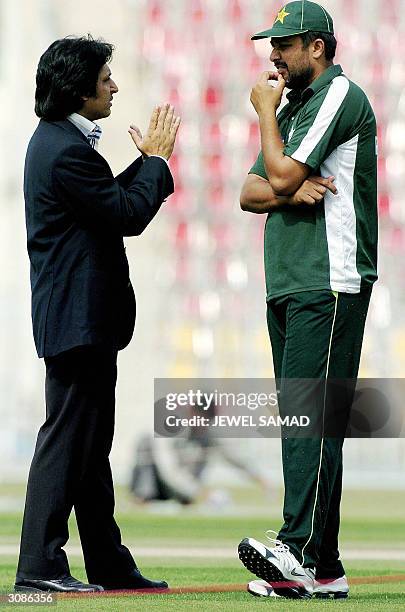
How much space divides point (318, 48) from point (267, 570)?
69.7 inches

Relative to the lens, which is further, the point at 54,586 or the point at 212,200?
the point at 212,200

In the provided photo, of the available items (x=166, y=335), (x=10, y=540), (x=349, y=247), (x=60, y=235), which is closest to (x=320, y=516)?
(x=349, y=247)

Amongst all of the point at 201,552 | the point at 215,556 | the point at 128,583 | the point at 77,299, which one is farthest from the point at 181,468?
the point at 77,299

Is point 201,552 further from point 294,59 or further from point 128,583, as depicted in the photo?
point 294,59

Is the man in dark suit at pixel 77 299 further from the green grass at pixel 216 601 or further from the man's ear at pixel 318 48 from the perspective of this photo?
the man's ear at pixel 318 48

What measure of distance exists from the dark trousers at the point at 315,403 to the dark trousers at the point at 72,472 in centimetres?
59

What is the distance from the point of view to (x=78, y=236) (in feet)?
17.5

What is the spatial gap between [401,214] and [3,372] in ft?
52.2

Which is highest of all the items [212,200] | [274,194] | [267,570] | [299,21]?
[299,21]

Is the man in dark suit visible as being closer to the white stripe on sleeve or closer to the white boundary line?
the white stripe on sleeve

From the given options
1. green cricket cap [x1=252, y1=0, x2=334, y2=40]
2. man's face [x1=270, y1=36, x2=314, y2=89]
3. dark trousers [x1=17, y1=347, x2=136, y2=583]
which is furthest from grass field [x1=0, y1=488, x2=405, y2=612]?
green cricket cap [x1=252, y1=0, x2=334, y2=40]

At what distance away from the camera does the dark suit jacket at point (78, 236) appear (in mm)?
5270

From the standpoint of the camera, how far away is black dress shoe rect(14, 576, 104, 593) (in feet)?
17.0

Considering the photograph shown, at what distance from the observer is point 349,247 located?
5.45 meters
